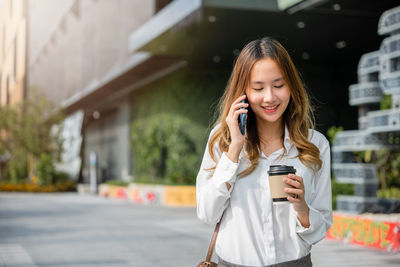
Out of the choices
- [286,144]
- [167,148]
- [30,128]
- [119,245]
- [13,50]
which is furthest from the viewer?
[13,50]

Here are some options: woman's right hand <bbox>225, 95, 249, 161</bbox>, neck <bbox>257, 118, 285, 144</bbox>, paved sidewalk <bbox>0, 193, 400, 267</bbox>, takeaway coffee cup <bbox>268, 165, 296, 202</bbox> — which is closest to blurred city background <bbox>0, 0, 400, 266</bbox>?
paved sidewalk <bbox>0, 193, 400, 267</bbox>

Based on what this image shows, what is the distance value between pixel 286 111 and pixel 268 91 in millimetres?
205

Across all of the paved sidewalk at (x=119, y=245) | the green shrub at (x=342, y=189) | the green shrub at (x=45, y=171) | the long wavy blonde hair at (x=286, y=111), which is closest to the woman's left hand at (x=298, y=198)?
the long wavy blonde hair at (x=286, y=111)

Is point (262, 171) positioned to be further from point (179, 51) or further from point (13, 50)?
point (13, 50)

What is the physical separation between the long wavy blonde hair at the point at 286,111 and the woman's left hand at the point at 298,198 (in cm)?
19

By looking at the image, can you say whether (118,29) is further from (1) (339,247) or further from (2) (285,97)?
(2) (285,97)

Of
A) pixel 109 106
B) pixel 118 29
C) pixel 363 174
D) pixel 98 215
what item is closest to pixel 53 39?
pixel 109 106

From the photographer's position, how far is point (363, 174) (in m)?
10.6

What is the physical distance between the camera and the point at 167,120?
27797 millimetres

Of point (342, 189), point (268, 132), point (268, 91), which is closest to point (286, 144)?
point (268, 132)

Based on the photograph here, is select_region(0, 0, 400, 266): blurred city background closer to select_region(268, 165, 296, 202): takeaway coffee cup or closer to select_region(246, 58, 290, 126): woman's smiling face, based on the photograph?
select_region(246, 58, 290, 126): woman's smiling face

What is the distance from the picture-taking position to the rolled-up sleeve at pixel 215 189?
7.49ft

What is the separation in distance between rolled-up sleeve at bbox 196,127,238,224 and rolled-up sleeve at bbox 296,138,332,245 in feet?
1.02

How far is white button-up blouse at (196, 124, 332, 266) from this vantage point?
2291 millimetres
